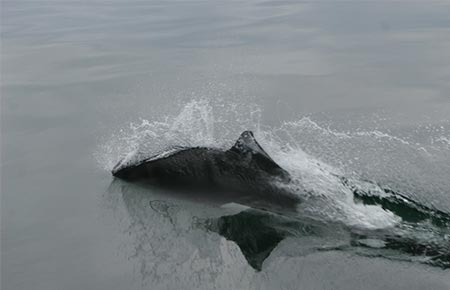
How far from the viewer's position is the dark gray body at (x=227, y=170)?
28.9 ft

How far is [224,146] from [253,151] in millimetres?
2110

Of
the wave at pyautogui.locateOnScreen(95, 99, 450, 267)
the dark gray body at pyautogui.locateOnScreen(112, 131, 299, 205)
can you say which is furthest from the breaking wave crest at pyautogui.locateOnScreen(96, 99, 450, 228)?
the dark gray body at pyautogui.locateOnScreen(112, 131, 299, 205)

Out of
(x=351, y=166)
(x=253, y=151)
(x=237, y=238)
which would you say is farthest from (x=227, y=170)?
(x=351, y=166)

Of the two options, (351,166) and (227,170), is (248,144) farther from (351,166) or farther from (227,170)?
(351,166)

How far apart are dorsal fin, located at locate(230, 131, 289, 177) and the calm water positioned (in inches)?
21.5

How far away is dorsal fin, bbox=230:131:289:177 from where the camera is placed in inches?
344

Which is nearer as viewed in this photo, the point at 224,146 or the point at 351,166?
the point at 351,166

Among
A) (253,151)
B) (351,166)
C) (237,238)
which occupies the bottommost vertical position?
(237,238)

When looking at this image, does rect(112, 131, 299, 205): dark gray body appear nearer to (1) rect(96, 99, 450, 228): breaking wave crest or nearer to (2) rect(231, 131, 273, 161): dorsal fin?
(2) rect(231, 131, 273, 161): dorsal fin

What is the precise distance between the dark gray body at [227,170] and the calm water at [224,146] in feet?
0.88

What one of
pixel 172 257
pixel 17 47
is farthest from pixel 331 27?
pixel 172 257

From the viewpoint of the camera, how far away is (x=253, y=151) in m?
8.77

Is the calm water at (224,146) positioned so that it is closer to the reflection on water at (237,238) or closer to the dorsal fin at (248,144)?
the reflection on water at (237,238)

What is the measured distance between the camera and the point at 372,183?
31.1 ft
